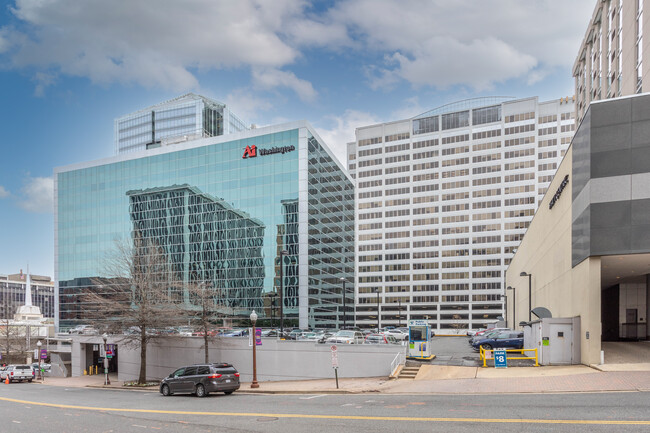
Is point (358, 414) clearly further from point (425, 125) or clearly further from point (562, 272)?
point (425, 125)

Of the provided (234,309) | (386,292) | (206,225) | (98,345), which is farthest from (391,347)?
(386,292)

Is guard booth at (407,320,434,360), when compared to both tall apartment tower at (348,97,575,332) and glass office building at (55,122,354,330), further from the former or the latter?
tall apartment tower at (348,97,575,332)

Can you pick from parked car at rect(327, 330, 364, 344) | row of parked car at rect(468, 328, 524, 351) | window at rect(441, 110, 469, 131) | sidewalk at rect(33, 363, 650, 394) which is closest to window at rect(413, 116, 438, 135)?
window at rect(441, 110, 469, 131)

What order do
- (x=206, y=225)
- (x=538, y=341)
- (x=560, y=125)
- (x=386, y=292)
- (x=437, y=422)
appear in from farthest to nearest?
(x=386, y=292) → (x=560, y=125) → (x=206, y=225) → (x=538, y=341) → (x=437, y=422)

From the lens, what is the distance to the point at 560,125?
127 metres

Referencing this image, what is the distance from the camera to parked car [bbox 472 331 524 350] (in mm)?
37219

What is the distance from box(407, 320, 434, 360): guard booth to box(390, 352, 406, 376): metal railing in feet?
3.05

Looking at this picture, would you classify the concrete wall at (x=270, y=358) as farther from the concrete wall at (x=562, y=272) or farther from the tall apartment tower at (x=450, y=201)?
the tall apartment tower at (x=450, y=201)

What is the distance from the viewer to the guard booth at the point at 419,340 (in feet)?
99.8

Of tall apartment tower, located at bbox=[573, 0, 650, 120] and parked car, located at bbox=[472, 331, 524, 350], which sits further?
tall apartment tower, located at bbox=[573, 0, 650, 120]

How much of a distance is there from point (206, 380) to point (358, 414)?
11.8m

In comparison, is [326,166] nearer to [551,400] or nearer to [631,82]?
[631,82]

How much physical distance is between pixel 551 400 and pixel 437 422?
18.1ft

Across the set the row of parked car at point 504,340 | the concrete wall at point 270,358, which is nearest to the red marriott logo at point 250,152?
the concrete wall at point 270,358
